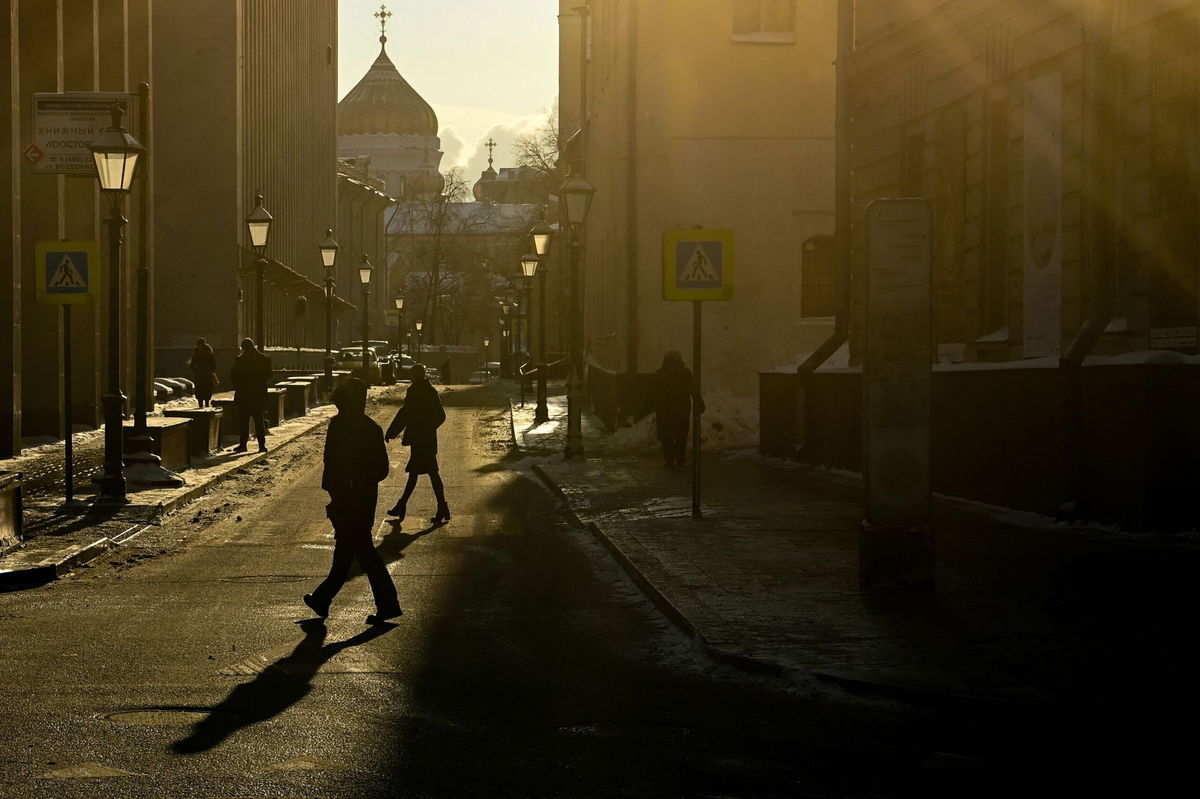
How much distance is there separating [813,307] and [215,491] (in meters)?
14.1

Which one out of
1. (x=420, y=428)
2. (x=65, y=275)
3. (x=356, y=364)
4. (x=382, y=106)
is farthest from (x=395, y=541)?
(x=382, y=106)

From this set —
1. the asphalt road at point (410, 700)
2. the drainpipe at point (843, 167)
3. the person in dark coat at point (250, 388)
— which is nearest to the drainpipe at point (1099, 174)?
the asphalt road at point (410, 700)

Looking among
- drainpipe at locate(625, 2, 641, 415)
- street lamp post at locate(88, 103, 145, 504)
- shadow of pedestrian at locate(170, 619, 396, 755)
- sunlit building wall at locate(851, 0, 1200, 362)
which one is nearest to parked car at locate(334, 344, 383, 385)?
drainpipe at locate(625, 2, 641, 415)

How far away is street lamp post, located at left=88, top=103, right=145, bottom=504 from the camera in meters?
18.4

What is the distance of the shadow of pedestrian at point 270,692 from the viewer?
7359 mm

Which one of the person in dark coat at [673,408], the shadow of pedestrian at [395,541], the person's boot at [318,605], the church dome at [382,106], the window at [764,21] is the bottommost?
the shadow of pedestrian at [395,541]

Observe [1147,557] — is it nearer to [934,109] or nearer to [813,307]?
[934,109]

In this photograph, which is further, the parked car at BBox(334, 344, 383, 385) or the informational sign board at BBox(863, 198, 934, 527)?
the parked car at BBox(334, 344, 383, 385)

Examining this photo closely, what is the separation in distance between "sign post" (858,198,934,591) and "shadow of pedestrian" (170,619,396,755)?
301 cm

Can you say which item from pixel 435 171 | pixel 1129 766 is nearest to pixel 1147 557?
pixel 1129 766

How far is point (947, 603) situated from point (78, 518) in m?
9.28

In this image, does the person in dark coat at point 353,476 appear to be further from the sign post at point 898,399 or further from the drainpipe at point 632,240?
the drainpipe at point 632,240

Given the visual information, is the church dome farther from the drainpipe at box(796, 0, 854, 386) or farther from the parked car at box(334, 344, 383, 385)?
the drainpipe at box(796, 0, 854, 386)

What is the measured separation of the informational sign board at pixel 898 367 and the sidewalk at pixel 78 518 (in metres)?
5.82
